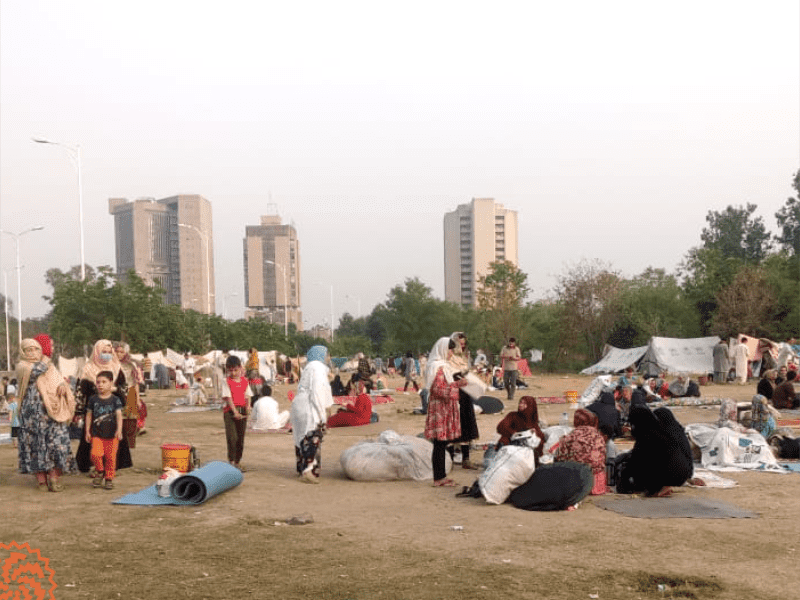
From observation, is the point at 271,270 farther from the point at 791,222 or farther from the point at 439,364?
the point at 439,364

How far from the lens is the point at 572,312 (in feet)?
150

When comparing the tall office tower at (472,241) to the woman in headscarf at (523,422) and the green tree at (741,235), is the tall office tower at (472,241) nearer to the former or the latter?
the green tree at (741,235)

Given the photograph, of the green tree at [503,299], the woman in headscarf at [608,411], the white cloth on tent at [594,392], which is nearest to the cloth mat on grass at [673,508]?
the woman in headscarf at [608,411]

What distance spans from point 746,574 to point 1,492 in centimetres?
761

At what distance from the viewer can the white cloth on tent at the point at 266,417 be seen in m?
16.2

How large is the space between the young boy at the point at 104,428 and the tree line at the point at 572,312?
97.7ft

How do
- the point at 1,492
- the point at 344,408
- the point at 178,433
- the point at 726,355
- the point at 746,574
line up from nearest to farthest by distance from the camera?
the point at 746,574 < the point at 1,492 < the point at 178,433 < the point at 344,408 < the point at 726,355

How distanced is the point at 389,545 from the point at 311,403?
338cm

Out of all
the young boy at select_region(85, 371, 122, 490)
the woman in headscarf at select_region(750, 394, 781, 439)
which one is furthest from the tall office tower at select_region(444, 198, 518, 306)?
the young boy at select_region(85, 371, 122, 490)

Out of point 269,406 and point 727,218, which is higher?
point 727,218

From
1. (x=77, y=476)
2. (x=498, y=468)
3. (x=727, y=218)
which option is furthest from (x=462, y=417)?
(x=727, y=218)

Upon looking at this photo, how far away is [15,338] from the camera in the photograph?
73.2m

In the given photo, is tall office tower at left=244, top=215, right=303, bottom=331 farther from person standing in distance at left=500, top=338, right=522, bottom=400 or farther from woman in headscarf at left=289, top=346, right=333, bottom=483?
woman in headscarf at left=289, top=346, right=333, bottom=483

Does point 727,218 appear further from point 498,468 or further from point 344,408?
point 498,468
